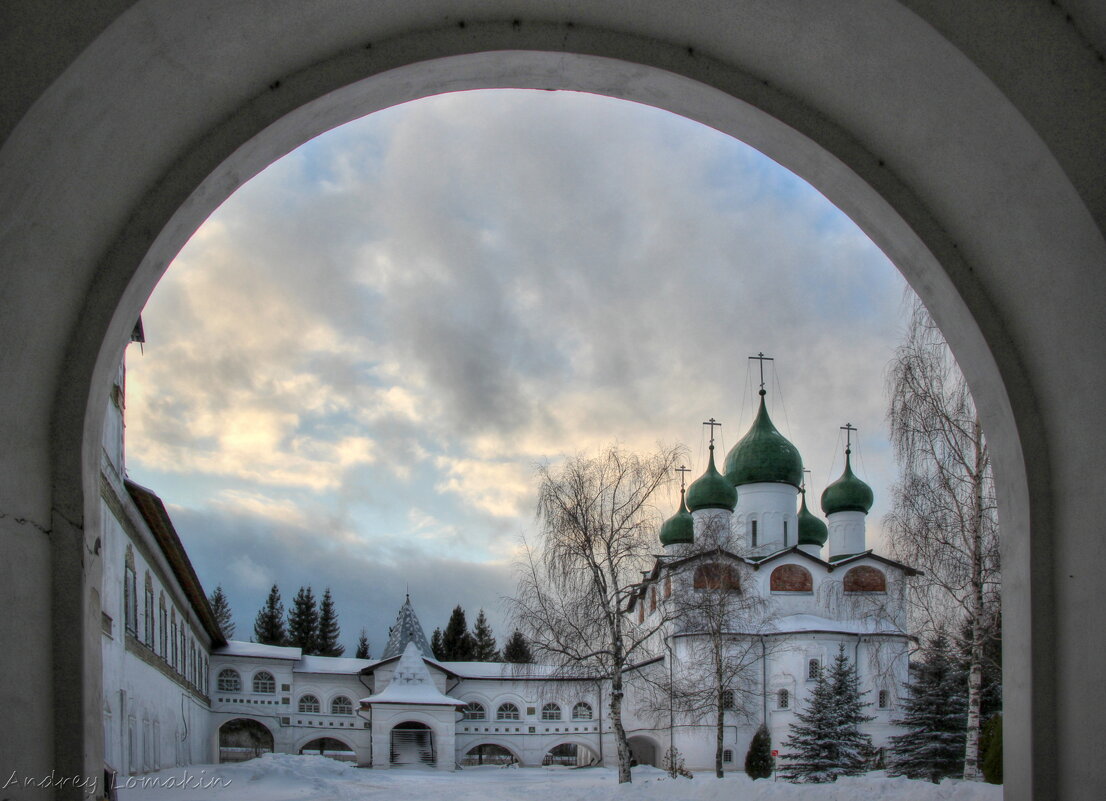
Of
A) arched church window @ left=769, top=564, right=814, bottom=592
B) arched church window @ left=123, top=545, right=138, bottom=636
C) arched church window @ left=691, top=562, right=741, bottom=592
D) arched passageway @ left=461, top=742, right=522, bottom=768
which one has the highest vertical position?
arched church window @ left=123, top=545, right=138, bottom=636

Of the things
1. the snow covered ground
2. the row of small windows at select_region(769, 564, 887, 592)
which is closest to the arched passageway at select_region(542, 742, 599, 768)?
the row of small windows at select_region(769, 564, 887, 592)

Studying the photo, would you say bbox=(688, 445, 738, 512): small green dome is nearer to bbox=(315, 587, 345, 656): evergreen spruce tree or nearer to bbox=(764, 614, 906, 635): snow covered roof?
bbox=(764, 614, 906, 635): snow covered roof

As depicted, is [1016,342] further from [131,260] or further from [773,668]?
[773,668]

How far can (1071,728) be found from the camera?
446 centimetres

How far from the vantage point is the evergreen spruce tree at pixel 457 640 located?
78.7m

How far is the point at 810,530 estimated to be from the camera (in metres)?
51.8

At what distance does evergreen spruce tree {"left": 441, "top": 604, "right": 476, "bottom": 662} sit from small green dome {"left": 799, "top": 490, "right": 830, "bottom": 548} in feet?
113

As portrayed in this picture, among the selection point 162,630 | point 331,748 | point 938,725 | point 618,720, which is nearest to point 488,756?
point 331,748

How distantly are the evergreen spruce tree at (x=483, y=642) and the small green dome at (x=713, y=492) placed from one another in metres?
36.8

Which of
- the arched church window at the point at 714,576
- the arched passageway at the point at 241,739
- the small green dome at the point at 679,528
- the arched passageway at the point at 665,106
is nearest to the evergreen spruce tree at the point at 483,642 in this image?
the arched passageway at the point at 241,739

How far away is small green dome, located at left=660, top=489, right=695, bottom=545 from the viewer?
4938 cm

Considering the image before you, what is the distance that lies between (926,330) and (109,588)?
14.1 metres

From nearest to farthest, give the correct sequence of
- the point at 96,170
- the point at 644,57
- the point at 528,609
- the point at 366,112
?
1. the point at 96,170
2. the point at 644,57
3. the point at 366,112
4. the point at 528,609

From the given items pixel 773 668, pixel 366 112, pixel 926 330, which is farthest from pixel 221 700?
pixel 366 112
